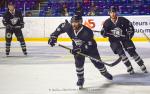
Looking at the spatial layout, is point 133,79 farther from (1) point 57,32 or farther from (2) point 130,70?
(1) point 57,32

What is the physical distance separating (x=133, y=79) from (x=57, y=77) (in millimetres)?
1752

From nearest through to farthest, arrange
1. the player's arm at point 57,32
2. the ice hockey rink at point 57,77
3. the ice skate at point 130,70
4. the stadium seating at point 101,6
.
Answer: the player's arm at point 57,32, the ice hockey rink at point 57,77, the ice skate at point 130,70, the stadium seating at point 101,6

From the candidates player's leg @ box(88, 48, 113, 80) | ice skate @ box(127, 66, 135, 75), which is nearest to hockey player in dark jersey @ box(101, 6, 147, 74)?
ice skate @ box(127, 66, 135, 75)

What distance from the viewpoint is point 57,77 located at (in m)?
10.3

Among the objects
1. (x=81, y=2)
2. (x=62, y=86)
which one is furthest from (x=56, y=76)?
(x=81, y=2)

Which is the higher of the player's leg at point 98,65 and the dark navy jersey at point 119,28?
the dark navy jersey at point 119,28

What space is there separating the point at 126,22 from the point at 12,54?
5.64 m

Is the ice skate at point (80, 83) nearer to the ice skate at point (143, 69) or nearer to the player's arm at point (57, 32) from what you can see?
the player's arm at point (57, 32)

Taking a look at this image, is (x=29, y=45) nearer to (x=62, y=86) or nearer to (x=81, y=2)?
(x=81, y=2)

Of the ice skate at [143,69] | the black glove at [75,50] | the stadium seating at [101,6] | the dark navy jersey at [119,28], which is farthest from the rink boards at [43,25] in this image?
the black glove at [75,50]

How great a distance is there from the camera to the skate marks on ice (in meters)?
9.43

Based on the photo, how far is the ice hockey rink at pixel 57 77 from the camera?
884 cm

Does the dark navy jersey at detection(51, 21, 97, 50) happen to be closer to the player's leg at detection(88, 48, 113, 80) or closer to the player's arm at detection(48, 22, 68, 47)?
the player's arm at detection(48, 22, 68, 47)

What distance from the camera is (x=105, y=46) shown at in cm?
1675
